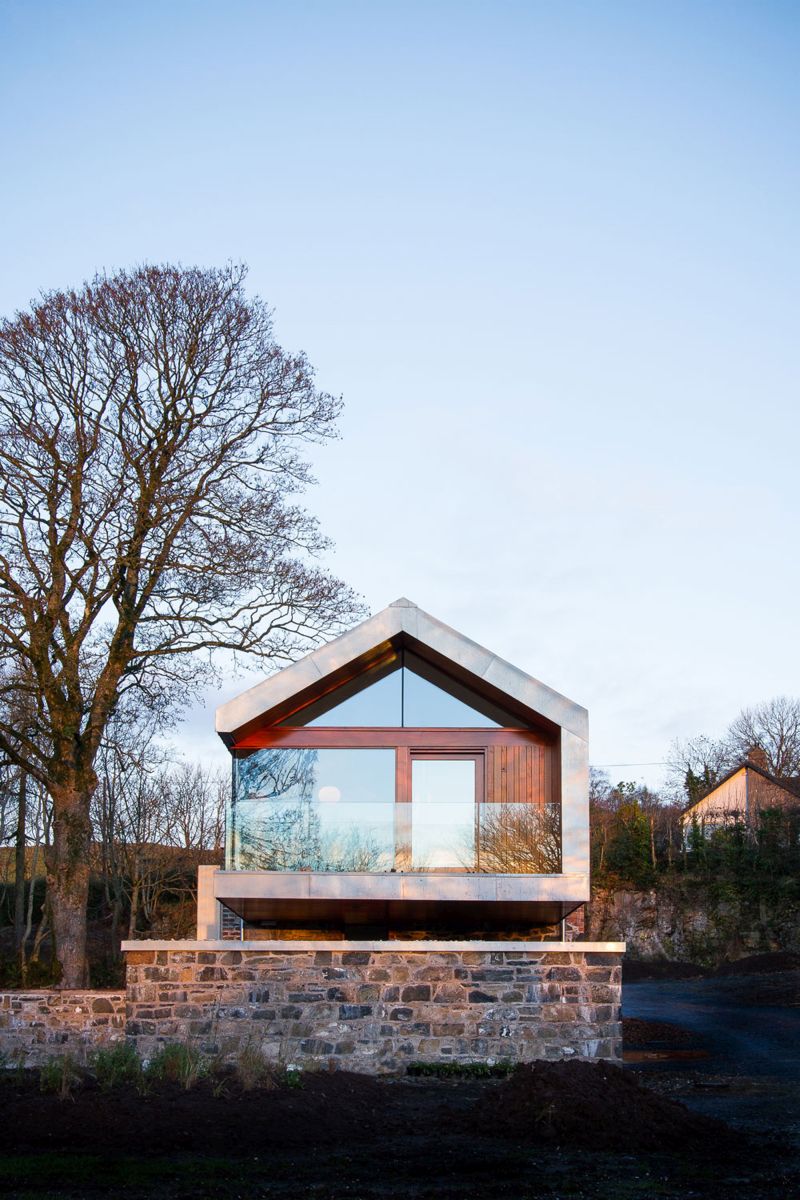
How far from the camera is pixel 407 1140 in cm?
1057

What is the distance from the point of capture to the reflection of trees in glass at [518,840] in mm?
16969

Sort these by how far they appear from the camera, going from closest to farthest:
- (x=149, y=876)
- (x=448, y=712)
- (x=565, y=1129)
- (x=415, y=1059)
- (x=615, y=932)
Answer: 1. (x=565, y=1129)
2. (x=415, y=1059)
3. (x=448, y=712)
4. (x=149, y=876)
5. (x=615, y=932)

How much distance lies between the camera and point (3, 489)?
847 inches

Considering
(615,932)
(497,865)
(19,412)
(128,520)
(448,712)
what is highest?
(19,412)

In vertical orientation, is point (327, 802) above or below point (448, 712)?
below

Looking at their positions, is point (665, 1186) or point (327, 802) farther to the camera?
point (327, 802)

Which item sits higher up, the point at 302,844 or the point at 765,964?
the point at 302,844

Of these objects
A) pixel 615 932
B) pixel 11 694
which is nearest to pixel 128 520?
pixel 11 694

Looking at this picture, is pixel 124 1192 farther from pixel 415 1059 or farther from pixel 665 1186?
pixel 415 1059

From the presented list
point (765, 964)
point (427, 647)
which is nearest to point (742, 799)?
point (765, 964)

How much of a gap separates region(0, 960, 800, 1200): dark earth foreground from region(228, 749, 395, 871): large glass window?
11.2 feet

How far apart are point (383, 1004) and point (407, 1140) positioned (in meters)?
5.02

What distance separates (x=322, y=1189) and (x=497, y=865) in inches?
345

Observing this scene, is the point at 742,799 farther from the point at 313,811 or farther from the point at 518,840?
the point at 313,811
